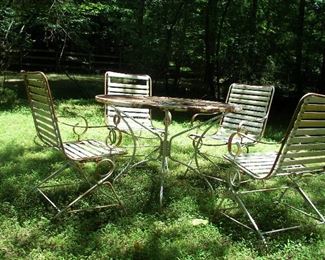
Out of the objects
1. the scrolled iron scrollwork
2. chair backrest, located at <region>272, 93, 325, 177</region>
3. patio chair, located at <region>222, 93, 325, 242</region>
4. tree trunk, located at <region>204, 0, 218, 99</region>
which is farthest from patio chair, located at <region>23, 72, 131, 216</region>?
tree trunk, located at <region>204, 0, 218, 99</region>

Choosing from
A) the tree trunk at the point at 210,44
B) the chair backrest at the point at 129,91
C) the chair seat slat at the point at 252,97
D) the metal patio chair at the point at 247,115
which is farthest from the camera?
the tree trunk at the point at 210,44

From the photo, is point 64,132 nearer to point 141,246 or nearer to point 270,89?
point 270,89

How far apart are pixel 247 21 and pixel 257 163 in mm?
7631

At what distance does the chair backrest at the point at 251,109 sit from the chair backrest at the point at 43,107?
2.07 meters

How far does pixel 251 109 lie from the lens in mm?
4934

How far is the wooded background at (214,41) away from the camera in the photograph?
391 inches

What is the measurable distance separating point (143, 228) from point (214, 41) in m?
8.01

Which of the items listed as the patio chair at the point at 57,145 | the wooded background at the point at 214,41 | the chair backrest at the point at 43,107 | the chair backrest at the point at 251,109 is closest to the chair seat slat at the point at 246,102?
the chair backrest at the point at 251,109

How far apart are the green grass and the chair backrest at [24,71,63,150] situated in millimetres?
578

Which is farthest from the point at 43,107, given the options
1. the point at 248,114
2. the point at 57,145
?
the point at 248,114

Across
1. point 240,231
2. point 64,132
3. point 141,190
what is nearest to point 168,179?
point 141,190

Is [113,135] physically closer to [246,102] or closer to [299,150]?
[246,102]

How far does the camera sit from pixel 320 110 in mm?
2959

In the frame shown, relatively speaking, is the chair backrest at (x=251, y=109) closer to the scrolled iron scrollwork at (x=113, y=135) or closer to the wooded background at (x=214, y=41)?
the scrolled iron scrollwork at (x=113, y=135)
